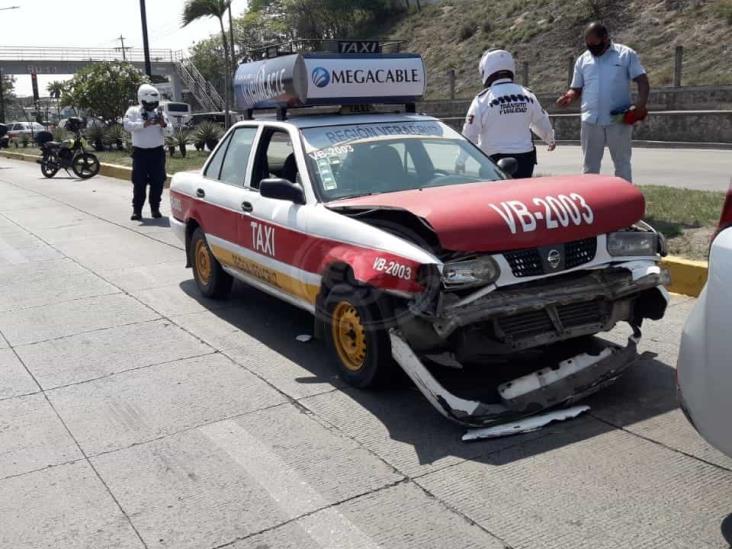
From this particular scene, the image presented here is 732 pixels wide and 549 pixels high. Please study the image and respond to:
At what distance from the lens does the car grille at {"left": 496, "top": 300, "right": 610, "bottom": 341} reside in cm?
400

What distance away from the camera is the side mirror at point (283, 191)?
492 centimetres

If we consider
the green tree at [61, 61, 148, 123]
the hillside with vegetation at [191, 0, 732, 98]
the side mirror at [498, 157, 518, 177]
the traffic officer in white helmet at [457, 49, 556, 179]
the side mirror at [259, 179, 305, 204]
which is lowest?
the side mirror at [259, 179, 305, 204]

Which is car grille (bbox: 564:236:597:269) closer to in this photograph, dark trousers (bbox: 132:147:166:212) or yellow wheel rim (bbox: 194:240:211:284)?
yellow wheel rim (bbox: 194:240:211:284)

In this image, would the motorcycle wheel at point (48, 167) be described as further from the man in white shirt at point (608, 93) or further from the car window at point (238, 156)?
the man in white shirt at point (608, 93)

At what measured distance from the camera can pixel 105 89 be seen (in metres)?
29.8

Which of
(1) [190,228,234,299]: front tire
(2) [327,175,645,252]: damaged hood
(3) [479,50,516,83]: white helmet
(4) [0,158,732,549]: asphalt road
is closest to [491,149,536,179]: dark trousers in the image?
(3) [479,50,516,83]: white helmet

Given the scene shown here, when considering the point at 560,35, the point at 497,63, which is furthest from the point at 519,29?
the point at 497,63

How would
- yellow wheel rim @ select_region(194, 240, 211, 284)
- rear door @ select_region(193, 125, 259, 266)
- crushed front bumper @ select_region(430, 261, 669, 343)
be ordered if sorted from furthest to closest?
1. yellow wheel rim @ select_region(194, 240, 211, 284)
2. rear door @ select_region(193, 125, 259, 266)
3. crushed front bumper @ select_region(430, 261, 669, 343)

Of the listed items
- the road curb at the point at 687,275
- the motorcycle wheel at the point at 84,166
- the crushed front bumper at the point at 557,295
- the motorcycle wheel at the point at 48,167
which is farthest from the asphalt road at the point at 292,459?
the motorcycle wheel at the point at 48,167

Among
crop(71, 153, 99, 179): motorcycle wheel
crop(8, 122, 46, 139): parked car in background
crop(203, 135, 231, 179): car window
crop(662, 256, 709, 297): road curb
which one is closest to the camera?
crop(662, 256, 709, 297): road curb

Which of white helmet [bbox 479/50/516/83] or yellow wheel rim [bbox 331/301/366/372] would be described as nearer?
yellow wheel rim [bbox 331/301/366/372]

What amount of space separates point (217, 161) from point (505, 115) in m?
2.62

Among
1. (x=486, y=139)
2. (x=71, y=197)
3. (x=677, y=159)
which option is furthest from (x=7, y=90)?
(x=486, y=139)

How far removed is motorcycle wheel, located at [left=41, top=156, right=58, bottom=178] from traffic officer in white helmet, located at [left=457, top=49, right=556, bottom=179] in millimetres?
16102
